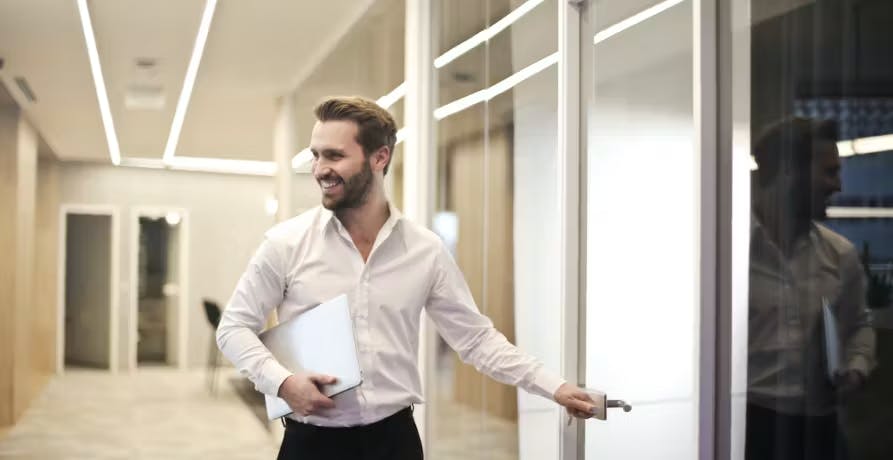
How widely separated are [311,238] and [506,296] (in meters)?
1.15

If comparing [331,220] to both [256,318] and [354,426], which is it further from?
[354,426]

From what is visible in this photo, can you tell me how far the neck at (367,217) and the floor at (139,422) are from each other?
5.38 metres

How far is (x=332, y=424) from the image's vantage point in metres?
2.29

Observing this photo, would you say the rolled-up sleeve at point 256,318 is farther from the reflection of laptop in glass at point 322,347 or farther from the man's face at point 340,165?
the man's face at point 340,165

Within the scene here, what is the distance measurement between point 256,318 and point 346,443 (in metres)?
0.36

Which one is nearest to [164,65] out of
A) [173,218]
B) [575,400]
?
[173,218]

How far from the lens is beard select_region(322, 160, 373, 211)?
2.35m

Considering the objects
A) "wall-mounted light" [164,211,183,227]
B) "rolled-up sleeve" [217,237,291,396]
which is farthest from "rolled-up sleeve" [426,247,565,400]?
"wall-mounted light" [164,211,183,227]

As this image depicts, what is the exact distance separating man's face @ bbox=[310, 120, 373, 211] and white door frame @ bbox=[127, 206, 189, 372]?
23.5 feet

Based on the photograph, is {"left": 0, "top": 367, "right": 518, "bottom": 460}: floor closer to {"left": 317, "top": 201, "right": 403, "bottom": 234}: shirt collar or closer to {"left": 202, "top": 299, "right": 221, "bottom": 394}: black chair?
{"left": 202, "top": 299, "right": 221, "bottom": 394}: black chair

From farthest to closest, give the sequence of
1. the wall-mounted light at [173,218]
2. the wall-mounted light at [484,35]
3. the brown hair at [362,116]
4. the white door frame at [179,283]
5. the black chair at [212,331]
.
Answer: the black chair at [212,331] → the wall-mounted light at [173,218] → the white door frame at [179,283] → the wall-mounted light at [484,35] → the brown hair at [362,116]

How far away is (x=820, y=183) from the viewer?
72.1 inches

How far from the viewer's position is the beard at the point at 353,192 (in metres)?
2.35

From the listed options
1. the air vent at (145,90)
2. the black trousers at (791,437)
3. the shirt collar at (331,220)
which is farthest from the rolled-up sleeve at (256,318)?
the air vent at (145,90)
